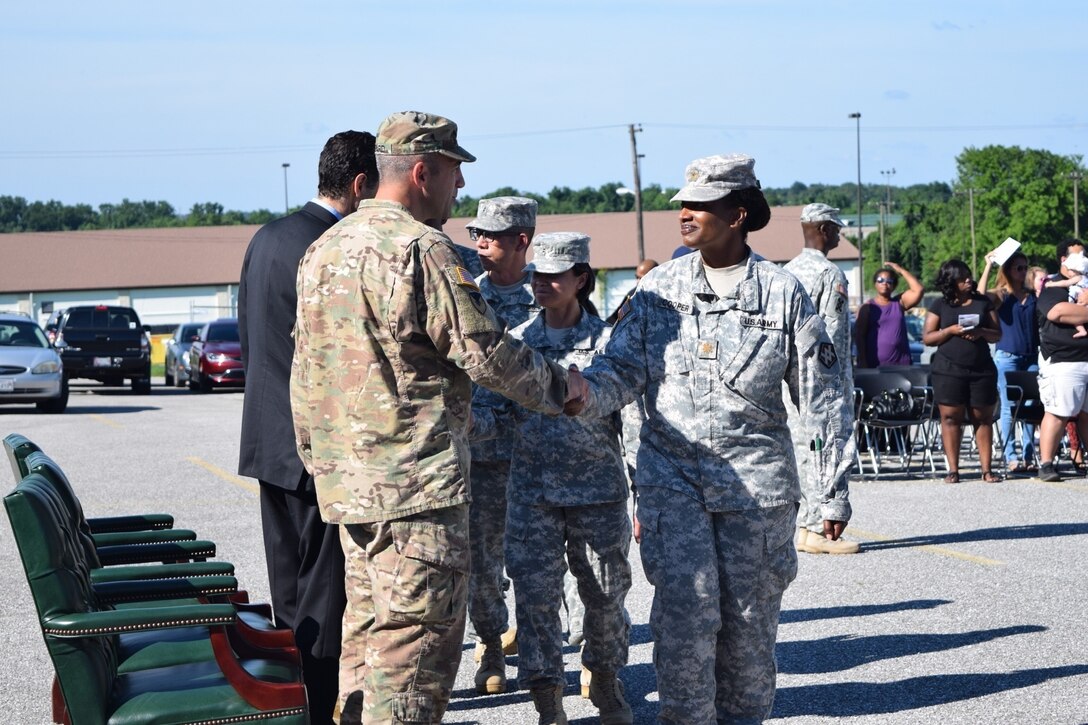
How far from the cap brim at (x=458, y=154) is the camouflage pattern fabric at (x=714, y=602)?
4.23 ft

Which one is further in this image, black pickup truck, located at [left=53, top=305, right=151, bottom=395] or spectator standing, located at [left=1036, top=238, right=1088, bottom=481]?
black pickup truck, located at [left=53, top=305, right=151, bottom=395]

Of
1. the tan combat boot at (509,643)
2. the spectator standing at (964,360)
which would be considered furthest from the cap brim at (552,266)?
the spectator standing at (964,360)

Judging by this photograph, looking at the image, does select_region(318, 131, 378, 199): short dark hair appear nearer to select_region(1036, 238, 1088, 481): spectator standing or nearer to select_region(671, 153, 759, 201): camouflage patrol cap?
select_region(671, 153, 759, 201): camouflage patrol cap

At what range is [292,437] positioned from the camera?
486 centimetres

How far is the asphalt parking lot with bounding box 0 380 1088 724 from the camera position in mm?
5881

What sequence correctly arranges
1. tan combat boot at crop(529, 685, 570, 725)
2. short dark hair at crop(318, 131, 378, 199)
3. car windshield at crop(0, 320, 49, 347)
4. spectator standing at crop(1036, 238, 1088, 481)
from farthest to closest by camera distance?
1. car windshield at crop(0, 320, 49, 347)
2. spectator standing at crop(1036, 238, 1088, 481)
3. tan combat boot at crop(529, 685, 570, 725)
4. short dark hair at crop(318, 131, 378, 199)

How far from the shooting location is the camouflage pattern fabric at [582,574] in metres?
5.48

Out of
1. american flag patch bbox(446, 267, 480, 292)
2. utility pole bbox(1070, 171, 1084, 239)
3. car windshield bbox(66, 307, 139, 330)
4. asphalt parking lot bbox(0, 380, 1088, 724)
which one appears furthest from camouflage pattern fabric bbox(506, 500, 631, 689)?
utility pole bbox(1070, 171, 1084, 239)

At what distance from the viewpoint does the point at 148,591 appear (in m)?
4.50

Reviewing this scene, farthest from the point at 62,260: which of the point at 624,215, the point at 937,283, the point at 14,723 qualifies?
the point at 14,723

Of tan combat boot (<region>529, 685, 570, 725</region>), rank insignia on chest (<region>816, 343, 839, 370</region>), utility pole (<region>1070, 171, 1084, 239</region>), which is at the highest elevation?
utility pole (<region>1070, 171, 1084, 239</region>)

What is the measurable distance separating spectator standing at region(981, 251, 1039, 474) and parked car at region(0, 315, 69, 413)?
15.0 m

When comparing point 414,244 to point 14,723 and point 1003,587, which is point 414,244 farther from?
point 1003,587

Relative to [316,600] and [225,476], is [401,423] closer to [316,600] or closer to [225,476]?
[316,600]
